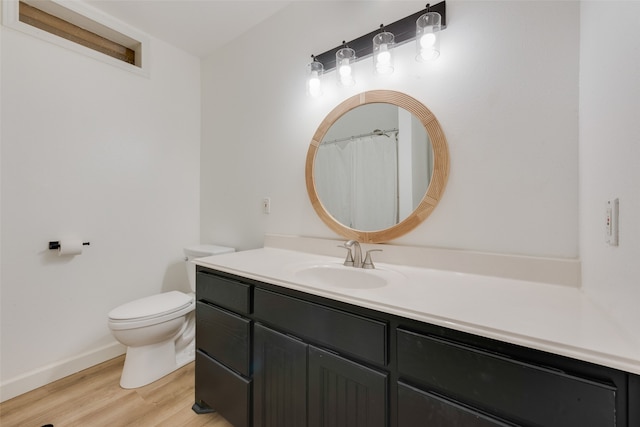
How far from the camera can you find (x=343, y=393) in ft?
2.90

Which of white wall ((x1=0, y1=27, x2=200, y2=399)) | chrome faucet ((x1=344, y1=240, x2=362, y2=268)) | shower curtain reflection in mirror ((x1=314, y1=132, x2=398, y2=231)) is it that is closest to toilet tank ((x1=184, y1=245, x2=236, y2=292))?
white wall ((x1=0, y1=27, x2=200, y2=399))

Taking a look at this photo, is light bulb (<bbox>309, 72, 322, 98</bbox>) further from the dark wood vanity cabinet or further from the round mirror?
the dark wood vanity cabinet

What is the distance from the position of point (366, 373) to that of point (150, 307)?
1465 mm

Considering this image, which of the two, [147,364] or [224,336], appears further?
[147,364]

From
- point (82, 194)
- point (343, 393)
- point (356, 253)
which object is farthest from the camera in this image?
point (82, 194)

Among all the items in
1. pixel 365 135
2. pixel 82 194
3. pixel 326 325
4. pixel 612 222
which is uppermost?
pixel 365 135

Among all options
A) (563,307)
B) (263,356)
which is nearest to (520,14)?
(563,307)

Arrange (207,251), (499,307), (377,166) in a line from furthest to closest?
(207,251) < (377,166) < (499,307)

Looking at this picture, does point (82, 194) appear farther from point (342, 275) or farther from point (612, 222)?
point (612, 222)

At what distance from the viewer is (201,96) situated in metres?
2.47

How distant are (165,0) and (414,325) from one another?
242 cm

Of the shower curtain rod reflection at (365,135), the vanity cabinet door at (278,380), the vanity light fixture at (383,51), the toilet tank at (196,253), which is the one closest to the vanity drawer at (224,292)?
the vanity cabinet door at (278,380)

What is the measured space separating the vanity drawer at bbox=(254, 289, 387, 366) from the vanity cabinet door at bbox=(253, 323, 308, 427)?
0.06 metres

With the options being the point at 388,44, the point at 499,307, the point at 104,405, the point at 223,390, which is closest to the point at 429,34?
the point at 388,44
